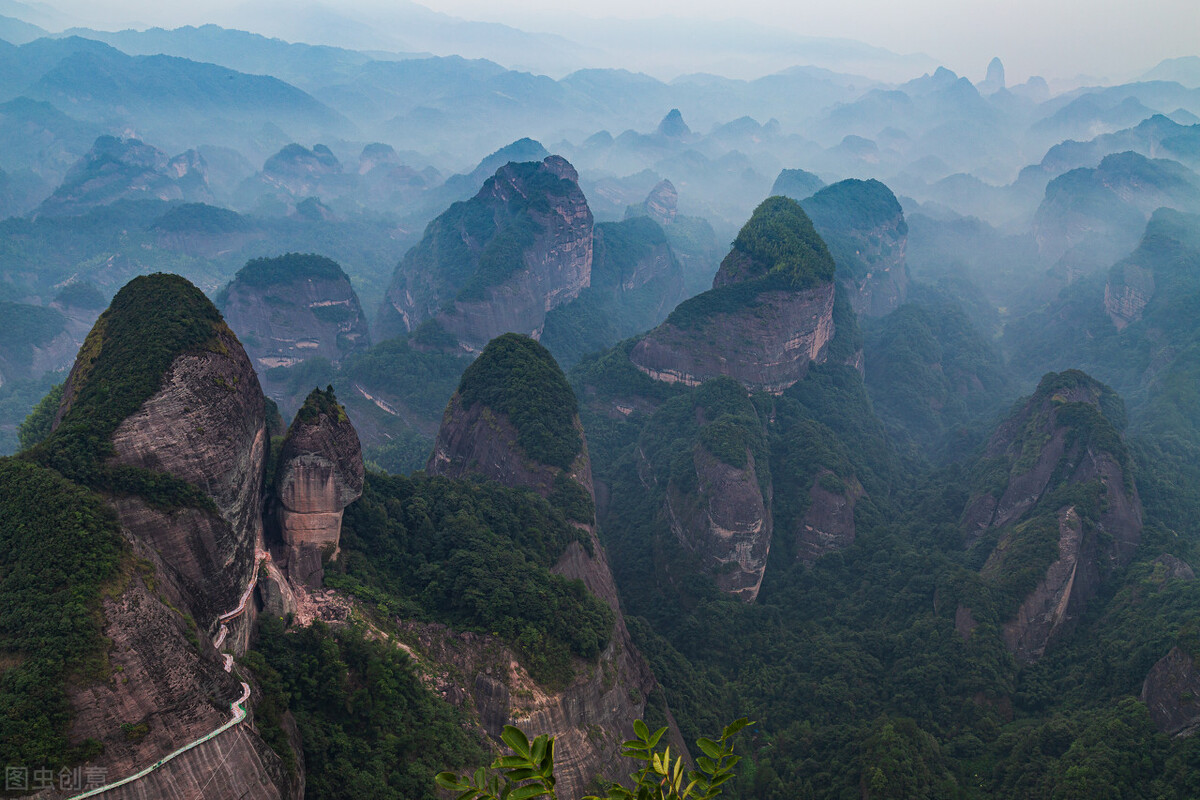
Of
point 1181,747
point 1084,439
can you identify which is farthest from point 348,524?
point 1084,439

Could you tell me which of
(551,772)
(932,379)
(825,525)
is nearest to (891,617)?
(825,525)

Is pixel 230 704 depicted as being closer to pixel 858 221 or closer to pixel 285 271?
pixel 285 271

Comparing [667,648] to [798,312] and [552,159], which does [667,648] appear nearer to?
[798,312]

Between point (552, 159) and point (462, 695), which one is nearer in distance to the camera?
point (462, 695)

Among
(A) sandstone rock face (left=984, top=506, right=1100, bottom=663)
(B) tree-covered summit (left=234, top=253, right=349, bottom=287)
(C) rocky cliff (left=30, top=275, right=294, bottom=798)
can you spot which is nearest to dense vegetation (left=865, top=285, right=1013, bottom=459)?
(A) sandstone rock face (left=984, top=506, right=1100, bottom=663)

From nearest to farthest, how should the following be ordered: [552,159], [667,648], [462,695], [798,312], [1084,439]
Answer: [462,695], [667,648], [1084,439], [798,312], [552,159]
